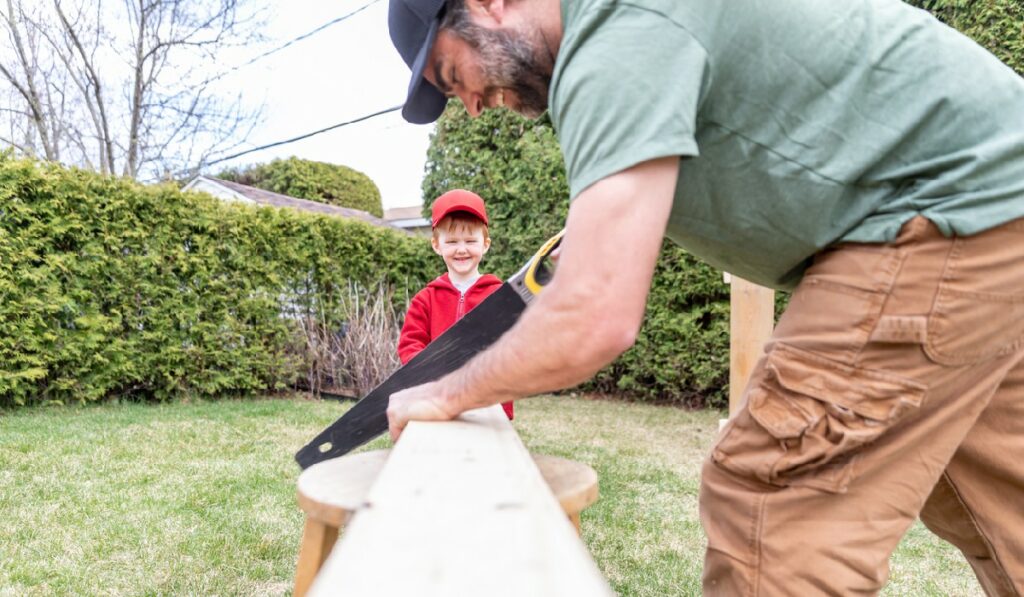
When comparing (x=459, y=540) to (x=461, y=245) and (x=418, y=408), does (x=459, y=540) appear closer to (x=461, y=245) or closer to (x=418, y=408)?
(x=418, y=408)

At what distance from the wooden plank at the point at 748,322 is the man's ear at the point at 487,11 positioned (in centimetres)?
303

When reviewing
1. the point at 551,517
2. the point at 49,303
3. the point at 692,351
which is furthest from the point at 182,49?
the point at 551,517

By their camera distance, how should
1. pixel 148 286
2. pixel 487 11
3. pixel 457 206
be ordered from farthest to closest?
pixel 148 286 → pixel 457 206 → pixel 487 11

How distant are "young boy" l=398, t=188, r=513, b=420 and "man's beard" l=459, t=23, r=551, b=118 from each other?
2.10 m

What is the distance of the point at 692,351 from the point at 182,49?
11.4 metres

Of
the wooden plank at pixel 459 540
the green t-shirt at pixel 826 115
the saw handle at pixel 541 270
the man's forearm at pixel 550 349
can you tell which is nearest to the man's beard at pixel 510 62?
the green t-shirt at pixel 826 115

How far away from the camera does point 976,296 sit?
48.9 inches

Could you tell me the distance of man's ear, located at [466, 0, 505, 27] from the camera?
1.33m

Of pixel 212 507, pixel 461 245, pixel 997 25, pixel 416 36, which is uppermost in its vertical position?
pixel 997 25

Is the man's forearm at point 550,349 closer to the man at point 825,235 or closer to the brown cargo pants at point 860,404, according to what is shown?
the man at point 825,235

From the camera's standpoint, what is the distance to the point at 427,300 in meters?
3.62

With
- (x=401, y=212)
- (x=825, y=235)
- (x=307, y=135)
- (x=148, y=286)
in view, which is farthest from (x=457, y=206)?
(x=401, y=212)

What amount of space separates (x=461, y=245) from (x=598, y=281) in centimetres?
262

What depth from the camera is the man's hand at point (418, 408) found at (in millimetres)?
1369
